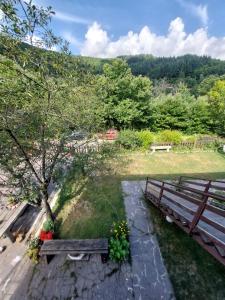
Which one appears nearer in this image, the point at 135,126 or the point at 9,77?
the point at 9,77

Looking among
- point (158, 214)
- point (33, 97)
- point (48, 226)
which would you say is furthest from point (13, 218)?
point (158, 214)

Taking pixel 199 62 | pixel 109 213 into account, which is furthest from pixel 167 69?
pixel 109 213

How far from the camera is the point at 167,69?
84875 millimetres

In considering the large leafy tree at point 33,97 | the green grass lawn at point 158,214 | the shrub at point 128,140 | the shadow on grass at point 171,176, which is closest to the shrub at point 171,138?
the green grass lawn at point 158,214

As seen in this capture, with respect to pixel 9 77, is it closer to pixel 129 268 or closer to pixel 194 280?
pixel 129 268

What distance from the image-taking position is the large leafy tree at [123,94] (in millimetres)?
16469

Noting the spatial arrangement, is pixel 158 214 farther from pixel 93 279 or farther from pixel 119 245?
pixel 93 279

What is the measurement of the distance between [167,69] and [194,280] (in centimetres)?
9301

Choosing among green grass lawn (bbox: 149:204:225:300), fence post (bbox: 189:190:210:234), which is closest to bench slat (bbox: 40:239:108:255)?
green grass lawn (bbox: 149:204:225:300)

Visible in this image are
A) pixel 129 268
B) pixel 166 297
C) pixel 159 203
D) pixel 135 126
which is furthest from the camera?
pixel 135 126

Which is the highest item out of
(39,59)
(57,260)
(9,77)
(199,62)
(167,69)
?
(199,62)

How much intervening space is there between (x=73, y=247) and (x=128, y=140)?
9.39 m

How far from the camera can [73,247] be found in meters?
4.92

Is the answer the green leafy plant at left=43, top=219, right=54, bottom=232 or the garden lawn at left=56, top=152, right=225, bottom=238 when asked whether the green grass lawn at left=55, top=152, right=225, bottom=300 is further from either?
the green leafy plant at left=43, top=219, right=54, bottom=232
